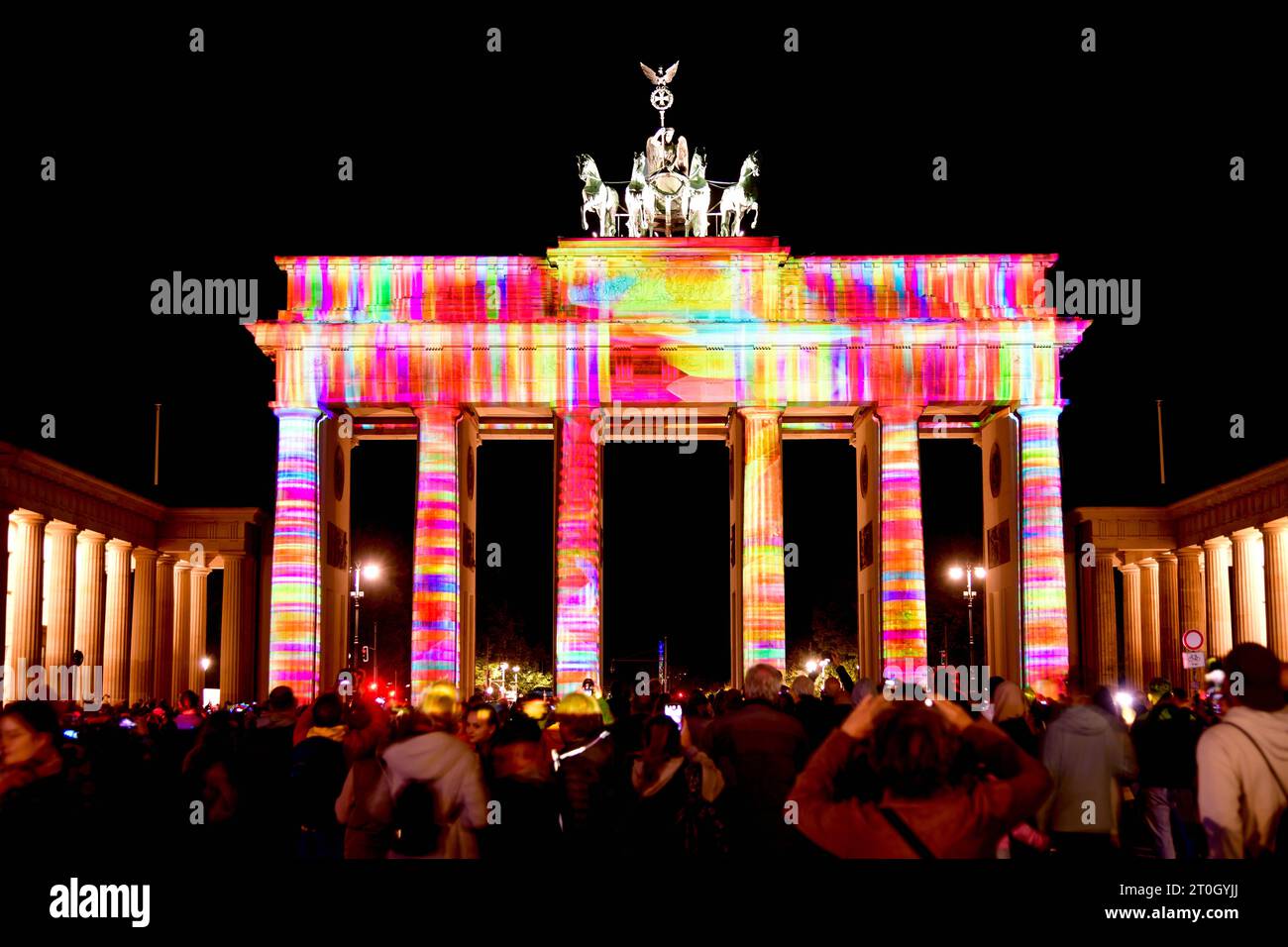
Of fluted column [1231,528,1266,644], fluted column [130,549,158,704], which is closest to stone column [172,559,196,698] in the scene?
fluted column [130,549,158,704]

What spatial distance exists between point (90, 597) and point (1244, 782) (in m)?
57.2

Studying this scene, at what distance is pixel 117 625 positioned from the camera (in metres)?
61.8

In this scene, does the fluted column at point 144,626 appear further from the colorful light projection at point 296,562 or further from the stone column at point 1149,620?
the stone column at point 1149,620

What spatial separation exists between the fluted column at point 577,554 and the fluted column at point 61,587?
1759 cm

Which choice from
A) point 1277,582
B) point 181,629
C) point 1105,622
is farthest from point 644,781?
point 181,629

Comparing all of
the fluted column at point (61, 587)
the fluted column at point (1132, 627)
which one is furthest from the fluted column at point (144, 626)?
the fluted column at point (1132, 627)

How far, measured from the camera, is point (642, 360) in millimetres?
57719

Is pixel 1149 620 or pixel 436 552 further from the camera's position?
pixel 1149 620

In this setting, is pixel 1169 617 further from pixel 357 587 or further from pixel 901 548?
pixel 357 587

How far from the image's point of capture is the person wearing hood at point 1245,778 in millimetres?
8992

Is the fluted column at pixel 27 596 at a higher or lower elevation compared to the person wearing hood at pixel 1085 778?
higher

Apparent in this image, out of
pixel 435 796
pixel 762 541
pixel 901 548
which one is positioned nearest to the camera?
pixel 435 796

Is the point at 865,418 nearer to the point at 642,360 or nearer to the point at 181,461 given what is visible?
the point at 642,360
